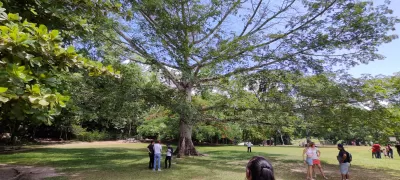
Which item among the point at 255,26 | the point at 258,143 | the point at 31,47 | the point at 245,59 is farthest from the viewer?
the point at 258,143

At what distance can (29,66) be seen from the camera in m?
2.63

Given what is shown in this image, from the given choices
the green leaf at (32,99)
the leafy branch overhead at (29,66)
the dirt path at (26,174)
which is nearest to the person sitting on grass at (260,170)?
the leafy branch overhead at (29,66)

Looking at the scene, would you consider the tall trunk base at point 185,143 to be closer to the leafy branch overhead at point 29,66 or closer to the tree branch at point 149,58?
the tree branch at point 149,58

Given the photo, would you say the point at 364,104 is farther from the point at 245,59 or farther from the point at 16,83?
the point at 16,83

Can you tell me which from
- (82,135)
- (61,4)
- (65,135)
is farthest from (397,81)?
(65,135)

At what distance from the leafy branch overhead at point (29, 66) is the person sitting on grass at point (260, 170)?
191 cm

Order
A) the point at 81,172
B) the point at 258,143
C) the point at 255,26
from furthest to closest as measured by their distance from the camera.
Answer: the point at 258,143, the point at 255,26, the point at 81,172

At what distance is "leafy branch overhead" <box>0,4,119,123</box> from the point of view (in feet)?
7.32

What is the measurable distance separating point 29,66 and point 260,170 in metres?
2.51

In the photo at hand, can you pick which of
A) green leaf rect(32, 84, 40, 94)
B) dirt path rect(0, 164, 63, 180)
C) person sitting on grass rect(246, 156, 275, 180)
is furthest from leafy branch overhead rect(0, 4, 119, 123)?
dirt path rect(0, 164, 63, 180)

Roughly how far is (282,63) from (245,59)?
182 centimetres

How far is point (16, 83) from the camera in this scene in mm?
2236

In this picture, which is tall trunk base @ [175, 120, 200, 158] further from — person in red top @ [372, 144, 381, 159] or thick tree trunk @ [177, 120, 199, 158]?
person in red top @ [372, 144, 381, 159]

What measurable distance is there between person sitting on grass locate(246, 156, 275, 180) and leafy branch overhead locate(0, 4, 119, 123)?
191 centimetres
